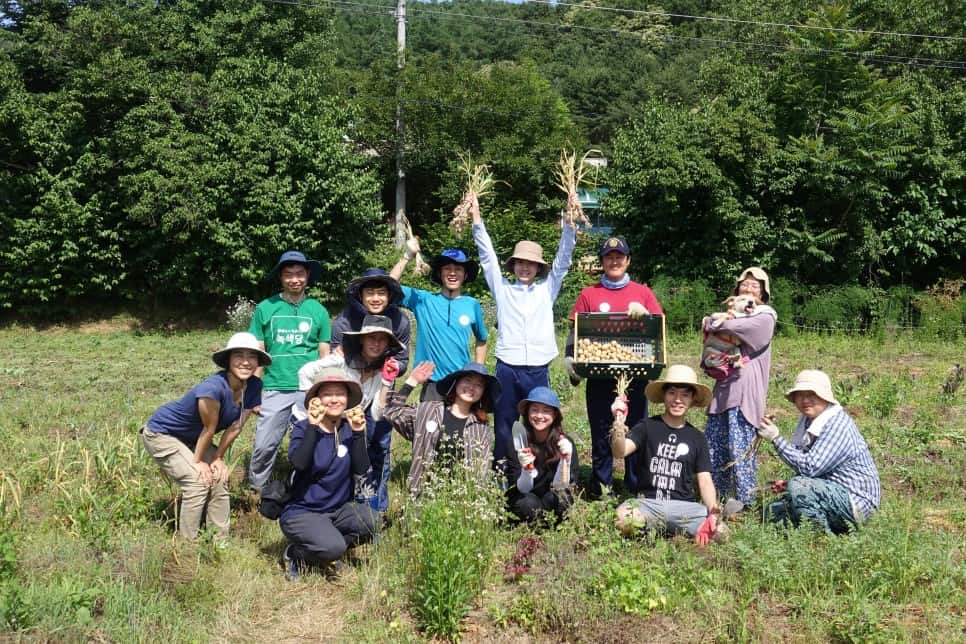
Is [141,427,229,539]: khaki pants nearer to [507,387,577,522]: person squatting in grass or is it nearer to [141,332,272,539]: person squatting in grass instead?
[141,332,272,539]: person squatting in grass

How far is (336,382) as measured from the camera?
521 centimetres

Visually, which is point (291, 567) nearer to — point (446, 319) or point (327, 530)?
point (327, 530)

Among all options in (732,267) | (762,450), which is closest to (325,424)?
(762,450)

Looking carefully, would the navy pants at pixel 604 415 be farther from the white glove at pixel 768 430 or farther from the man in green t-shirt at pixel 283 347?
the man in green t-shirt at pixel 283 347

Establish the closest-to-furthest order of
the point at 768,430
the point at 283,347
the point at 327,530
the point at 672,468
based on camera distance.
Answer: the point at 327,530 < the point at 768,430 < the point at 672,468 < the point at 283,347

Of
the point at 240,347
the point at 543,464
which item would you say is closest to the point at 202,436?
the point at 240,347

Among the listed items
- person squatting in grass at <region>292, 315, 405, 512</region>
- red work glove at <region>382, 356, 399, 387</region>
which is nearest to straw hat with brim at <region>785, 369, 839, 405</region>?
red work glove at <region>382, 356, 399, 387</region>

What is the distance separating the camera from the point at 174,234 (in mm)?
20719

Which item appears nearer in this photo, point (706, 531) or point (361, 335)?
point (706, 531)

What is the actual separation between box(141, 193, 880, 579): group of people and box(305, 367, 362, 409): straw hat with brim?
0.01 meters

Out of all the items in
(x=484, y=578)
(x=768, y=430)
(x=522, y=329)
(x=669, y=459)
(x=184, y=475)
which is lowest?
(x=484, y=578)

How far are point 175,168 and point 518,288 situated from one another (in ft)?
52.3

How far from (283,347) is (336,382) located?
1.34 meters

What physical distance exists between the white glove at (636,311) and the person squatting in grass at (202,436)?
272cm
